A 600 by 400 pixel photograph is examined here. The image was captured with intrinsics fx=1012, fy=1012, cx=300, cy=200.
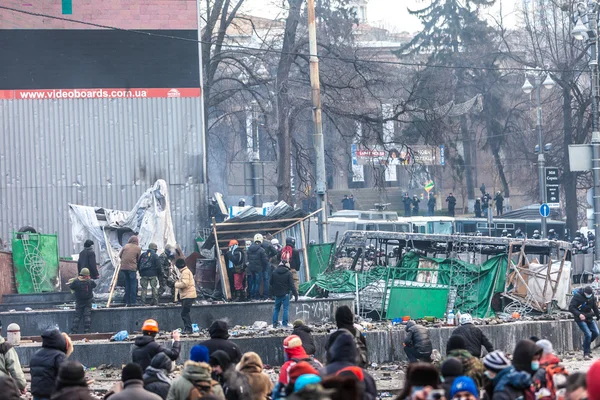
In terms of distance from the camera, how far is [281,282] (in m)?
19.4

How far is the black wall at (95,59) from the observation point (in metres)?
27.2

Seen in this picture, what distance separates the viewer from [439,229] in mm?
43656

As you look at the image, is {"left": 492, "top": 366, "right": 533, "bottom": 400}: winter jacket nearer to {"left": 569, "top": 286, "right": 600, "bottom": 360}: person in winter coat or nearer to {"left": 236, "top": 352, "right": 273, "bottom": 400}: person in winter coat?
{"left": 236, "top": 352, "right": 273, "bottom": 400}: person in winter coat

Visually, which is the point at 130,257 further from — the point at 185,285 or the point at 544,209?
the point at 544,209

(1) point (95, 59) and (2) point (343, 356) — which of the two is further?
(1) point (95, 59)

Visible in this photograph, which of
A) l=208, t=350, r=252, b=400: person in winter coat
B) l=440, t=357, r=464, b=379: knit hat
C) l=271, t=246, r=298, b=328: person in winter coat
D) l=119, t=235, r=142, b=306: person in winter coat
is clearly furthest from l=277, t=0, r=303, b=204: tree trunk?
l=440, t=357, r=464, b=379: knit hat

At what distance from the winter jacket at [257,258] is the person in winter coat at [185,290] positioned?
2714mm

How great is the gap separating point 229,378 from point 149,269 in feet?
40.4

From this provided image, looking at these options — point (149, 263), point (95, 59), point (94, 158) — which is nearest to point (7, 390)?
point (149, 263)

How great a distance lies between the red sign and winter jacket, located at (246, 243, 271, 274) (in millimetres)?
7195

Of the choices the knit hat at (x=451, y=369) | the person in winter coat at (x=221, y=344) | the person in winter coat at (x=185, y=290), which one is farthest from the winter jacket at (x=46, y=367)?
the person in winter coat at (x=185, y=290)

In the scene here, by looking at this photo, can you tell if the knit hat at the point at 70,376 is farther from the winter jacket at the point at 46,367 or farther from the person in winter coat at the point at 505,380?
the person in winter coat at the point at 505,380

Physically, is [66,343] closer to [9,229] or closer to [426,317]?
[426,317]

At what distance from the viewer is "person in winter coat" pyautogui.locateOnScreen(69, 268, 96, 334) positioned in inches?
757
